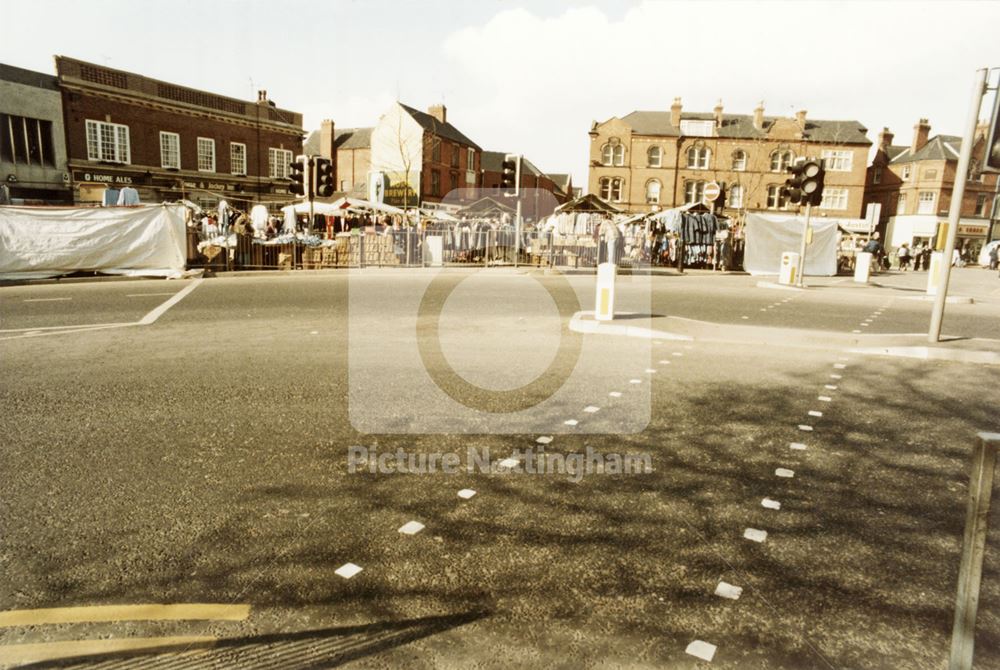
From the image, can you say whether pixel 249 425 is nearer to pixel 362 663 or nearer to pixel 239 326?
pixel 362 663

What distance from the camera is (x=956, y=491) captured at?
4391mm

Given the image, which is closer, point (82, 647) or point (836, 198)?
point (82, 647)

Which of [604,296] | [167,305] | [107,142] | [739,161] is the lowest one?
[167,305]

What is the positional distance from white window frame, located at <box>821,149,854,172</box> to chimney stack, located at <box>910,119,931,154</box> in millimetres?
9347

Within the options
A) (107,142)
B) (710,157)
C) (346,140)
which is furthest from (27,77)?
(710,157)

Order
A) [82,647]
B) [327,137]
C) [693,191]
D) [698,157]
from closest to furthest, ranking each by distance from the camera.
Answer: [82,647] → [327,137] → [698,157] → [693,191]

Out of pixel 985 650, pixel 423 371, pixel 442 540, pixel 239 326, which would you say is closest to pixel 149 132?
pixel 239 326

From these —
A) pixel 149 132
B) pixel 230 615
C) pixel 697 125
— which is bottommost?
pixel 230 615

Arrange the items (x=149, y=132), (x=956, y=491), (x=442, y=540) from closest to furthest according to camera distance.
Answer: (x=442, y=540) → (x=956, y=491) → (x=149, y=132)

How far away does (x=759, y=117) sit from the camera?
57969 mm

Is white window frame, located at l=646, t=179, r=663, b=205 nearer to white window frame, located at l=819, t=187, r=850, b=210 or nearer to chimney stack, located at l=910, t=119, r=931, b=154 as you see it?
white window frame, located at l=819, t=187, r=850, b=210

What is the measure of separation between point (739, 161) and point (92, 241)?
53456 mm

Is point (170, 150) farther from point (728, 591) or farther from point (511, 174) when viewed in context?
point (728, 591)

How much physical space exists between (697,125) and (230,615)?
6126 centimetres
